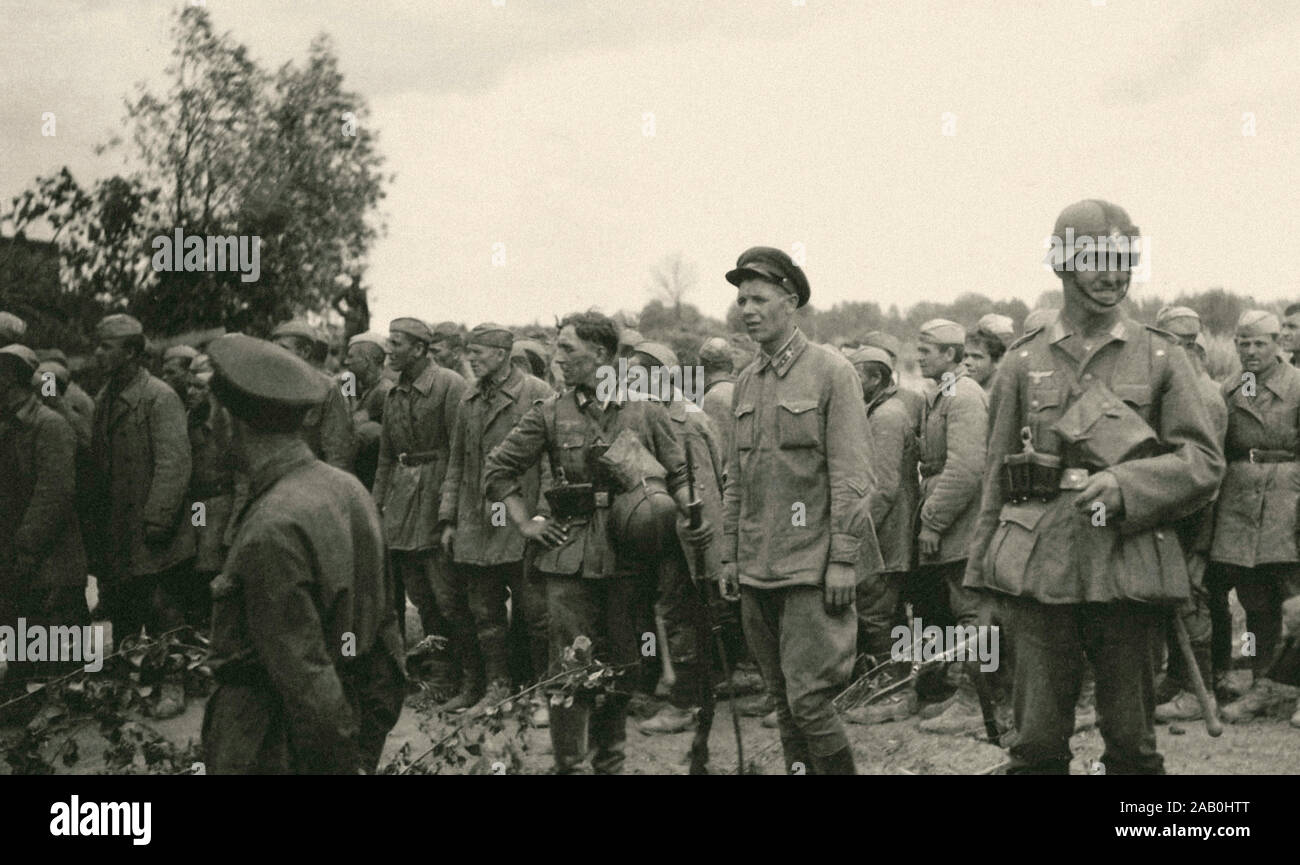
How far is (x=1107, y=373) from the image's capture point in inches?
187

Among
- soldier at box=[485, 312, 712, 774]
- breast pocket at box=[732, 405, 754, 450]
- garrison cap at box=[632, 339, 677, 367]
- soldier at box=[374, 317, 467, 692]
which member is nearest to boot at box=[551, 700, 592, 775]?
soldier at box=[485, 312, 712, 774]

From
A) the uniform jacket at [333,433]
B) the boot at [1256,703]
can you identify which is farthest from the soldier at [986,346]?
the uniform jacket at [333,433]

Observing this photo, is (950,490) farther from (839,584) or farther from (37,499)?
(37,499)

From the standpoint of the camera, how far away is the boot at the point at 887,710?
801 centimetres

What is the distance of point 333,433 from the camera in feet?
28.9

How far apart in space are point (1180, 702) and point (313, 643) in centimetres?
609

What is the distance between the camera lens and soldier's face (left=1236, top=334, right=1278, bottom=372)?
304 inches

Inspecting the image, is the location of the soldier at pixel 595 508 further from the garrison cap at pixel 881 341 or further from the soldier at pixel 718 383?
the garrison cap at pixel 881 341

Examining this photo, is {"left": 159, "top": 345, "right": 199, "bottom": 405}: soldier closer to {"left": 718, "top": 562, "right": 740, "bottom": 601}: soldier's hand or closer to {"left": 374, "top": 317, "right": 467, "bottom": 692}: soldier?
{"left": 374, "top": 317, "right": 467, "bottom": 692}: soldier

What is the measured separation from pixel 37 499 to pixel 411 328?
2.53 m

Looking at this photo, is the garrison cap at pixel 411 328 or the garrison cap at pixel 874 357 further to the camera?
the garrison cap at pixel 411 328

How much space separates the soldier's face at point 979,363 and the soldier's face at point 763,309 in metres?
3.19

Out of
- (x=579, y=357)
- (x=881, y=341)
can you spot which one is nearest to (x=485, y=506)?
(x=579, y=357)

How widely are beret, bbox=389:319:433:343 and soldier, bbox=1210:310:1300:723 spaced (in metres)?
5.06
